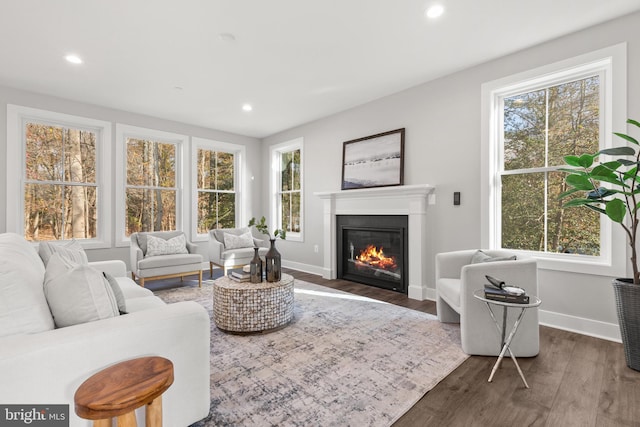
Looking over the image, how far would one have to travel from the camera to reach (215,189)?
19.2ft

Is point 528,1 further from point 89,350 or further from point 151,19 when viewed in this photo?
point 89,350

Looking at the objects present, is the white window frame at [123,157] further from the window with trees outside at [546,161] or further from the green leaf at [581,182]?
the green leaf at [581,182]

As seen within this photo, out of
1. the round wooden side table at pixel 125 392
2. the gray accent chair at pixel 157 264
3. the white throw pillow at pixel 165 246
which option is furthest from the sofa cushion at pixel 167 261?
the round wooden side table at pixel 125 392

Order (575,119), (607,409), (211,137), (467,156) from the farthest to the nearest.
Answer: (211,137), (467,156), (575,119), (607,409)

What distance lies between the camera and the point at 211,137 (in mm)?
5703

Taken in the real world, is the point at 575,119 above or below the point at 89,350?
above

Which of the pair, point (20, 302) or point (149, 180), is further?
point (149, 180)

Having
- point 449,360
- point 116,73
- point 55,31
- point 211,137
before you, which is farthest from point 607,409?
point 211,137

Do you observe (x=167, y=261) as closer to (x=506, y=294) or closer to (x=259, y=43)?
(x=259, y=43)

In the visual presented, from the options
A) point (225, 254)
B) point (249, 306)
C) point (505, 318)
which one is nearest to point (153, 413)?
point (249, 306)

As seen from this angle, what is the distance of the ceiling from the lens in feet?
7.83

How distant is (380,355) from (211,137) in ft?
16.3

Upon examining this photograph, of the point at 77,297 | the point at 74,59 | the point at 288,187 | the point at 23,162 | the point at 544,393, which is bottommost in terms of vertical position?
the point at 544,393

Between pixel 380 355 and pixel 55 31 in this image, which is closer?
pixel 380 355
